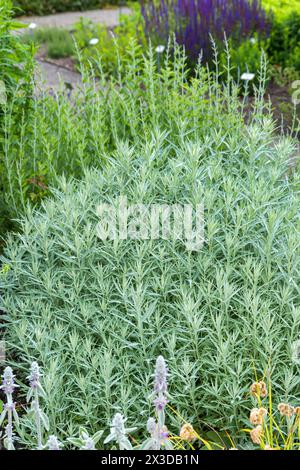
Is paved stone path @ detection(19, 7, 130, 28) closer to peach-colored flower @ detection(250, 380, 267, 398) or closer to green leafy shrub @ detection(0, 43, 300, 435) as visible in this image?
green leafy shrub @ detection(0, 43, 300, 435)

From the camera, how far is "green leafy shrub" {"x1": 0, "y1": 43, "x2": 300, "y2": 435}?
3.05m

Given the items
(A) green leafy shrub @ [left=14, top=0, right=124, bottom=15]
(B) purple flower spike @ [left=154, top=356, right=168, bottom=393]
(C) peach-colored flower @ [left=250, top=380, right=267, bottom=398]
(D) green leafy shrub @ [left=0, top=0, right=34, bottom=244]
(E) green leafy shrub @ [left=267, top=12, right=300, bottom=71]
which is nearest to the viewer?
(B) purple flower spike @ [left=154, top=356, right=168, bottom=393]

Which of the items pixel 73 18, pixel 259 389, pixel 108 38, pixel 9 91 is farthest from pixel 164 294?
pixel 73 18

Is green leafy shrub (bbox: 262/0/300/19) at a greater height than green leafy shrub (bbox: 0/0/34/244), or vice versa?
green leafy shrub (bbox: 0/0/34/244)

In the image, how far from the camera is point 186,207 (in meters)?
3.50

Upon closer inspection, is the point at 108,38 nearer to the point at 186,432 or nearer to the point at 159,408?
the point at 186,432

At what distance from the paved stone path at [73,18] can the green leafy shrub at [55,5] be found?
19 cm

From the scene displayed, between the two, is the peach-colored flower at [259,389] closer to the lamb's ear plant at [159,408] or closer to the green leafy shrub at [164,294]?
the green leafy shrub at [164,294]

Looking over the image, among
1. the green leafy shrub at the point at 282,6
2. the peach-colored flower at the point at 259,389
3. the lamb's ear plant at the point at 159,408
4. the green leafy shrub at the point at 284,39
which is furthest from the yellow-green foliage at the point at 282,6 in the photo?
the lamb's ear plant at the point at 159,408

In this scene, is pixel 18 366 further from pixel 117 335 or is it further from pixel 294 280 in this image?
pixel 294 280

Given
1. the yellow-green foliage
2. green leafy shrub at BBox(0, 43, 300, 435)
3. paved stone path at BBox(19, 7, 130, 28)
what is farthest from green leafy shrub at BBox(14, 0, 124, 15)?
green leafy shrub at BBox(0, 43, 300, 435)

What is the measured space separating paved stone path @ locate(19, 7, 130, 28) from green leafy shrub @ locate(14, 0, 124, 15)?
186 mm

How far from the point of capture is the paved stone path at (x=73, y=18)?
11.5 metres

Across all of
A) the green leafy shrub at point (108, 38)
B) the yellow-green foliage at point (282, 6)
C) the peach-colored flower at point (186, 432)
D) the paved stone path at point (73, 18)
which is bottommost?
the paved stone path at point (73, 18)
